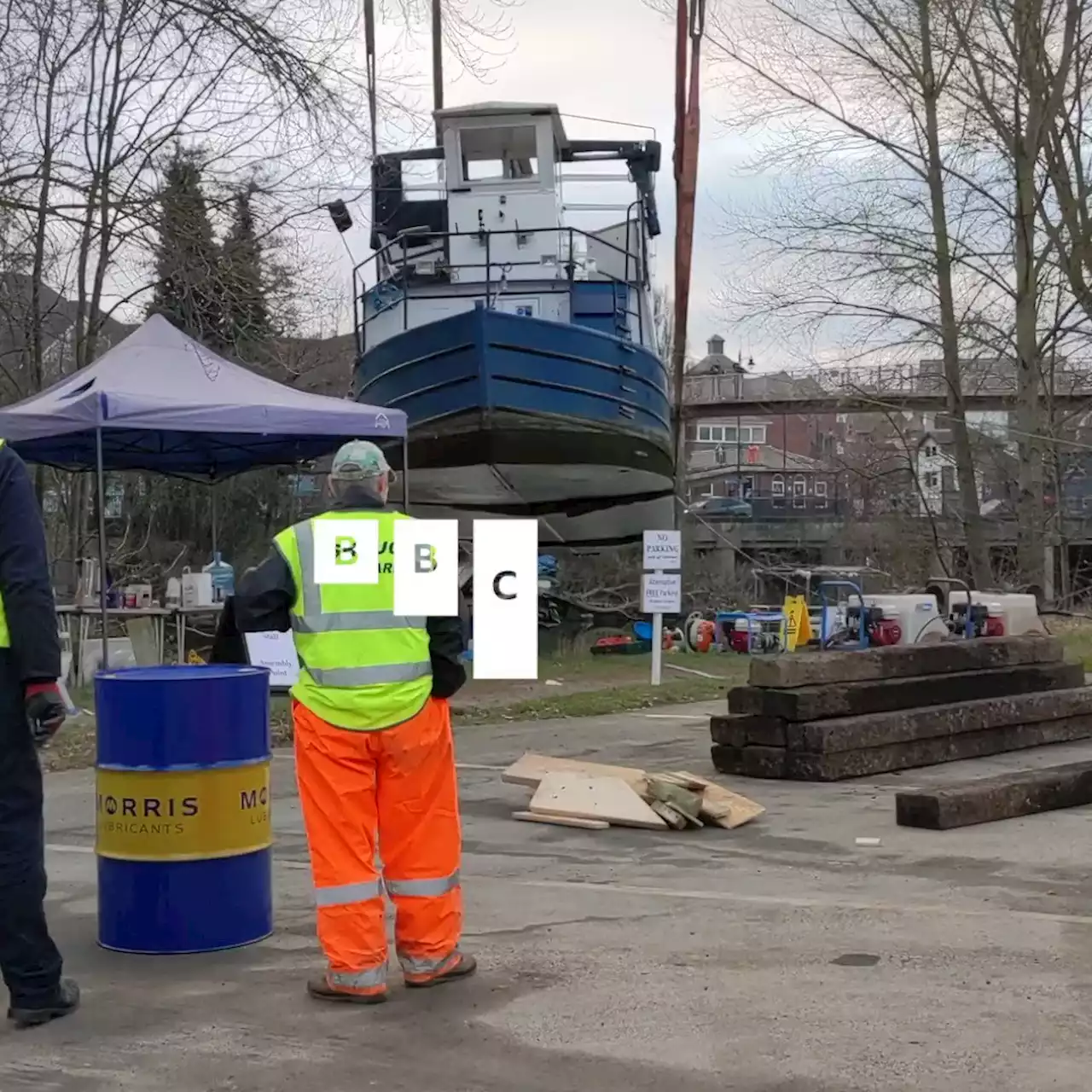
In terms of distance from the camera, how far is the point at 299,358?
23547 millimetres

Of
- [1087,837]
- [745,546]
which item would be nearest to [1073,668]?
[1087,837]

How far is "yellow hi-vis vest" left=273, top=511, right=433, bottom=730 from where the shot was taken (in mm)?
4410

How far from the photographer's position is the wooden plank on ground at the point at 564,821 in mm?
7332

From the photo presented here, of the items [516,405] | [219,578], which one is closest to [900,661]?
[219,578]

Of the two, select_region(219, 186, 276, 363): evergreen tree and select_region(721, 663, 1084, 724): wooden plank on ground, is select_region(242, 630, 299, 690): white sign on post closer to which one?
select_region(219, 186, 276, 363): evergreen tree

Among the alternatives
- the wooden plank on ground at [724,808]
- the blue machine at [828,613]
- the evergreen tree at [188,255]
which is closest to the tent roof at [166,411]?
the evergreen tree at [188,255]

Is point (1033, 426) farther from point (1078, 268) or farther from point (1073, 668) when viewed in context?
point (1073, 668)

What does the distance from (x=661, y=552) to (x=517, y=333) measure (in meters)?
3.15

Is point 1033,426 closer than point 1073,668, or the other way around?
point 1073,668

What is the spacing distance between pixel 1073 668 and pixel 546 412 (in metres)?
7.47

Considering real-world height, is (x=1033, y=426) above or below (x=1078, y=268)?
below

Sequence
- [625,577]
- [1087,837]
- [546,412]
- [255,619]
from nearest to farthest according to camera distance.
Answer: [255,619] → [1087,837] → [546,412] → [625,577]

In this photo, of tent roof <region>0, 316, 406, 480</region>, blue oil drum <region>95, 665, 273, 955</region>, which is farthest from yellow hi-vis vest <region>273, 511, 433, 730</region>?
tent roof <region>0, 316, 406, 480</region>

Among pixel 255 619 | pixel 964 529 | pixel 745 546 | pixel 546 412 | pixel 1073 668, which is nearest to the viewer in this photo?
pixel 255 619
